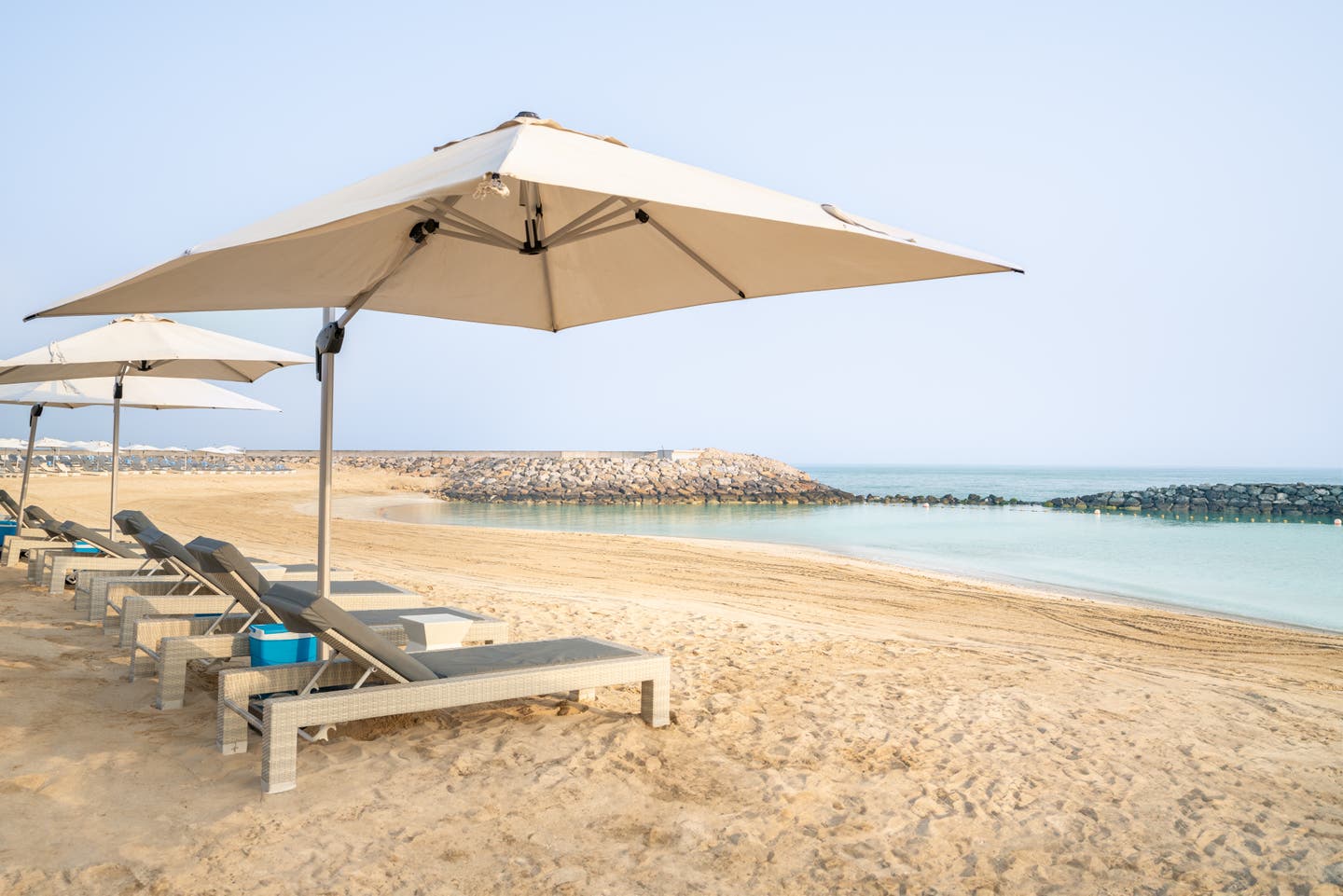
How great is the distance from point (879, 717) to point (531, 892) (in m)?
2.20

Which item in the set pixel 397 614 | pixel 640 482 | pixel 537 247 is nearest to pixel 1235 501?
pixel 640 482

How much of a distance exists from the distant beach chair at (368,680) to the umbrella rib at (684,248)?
5.83ft

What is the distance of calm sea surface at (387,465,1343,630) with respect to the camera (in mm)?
11852

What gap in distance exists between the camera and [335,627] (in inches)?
116

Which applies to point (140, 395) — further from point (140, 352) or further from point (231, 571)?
point (231, 571)

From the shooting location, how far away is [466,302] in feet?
15.1

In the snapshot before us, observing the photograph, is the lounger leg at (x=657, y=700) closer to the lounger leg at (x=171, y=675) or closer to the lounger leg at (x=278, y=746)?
the lounger leg at (x=278, y=746)

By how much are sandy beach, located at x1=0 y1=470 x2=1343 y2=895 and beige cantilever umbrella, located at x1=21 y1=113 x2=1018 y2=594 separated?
1.12 m

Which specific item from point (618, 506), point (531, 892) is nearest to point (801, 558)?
point (531, 892)

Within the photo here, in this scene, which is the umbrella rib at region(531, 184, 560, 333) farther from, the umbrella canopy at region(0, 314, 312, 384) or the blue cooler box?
the umbrella canopy at region(0, 314, 312, 384)

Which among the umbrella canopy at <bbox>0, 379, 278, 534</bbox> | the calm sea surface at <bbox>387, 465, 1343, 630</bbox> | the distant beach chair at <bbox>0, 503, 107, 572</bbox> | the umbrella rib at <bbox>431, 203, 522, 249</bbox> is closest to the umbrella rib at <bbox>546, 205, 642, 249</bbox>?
the umbrella rib at <bbox>431, 203, 522, 249</bbox>

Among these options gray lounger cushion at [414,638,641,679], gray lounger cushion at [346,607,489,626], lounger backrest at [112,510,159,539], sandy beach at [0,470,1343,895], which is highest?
lounger backrest at [112,510,159,539]

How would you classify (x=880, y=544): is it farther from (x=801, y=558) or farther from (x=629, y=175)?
(x=629, y=175)

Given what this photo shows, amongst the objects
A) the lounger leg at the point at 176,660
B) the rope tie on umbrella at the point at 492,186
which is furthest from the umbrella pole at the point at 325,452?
the rope tie on umbrella at the point at 492,186
